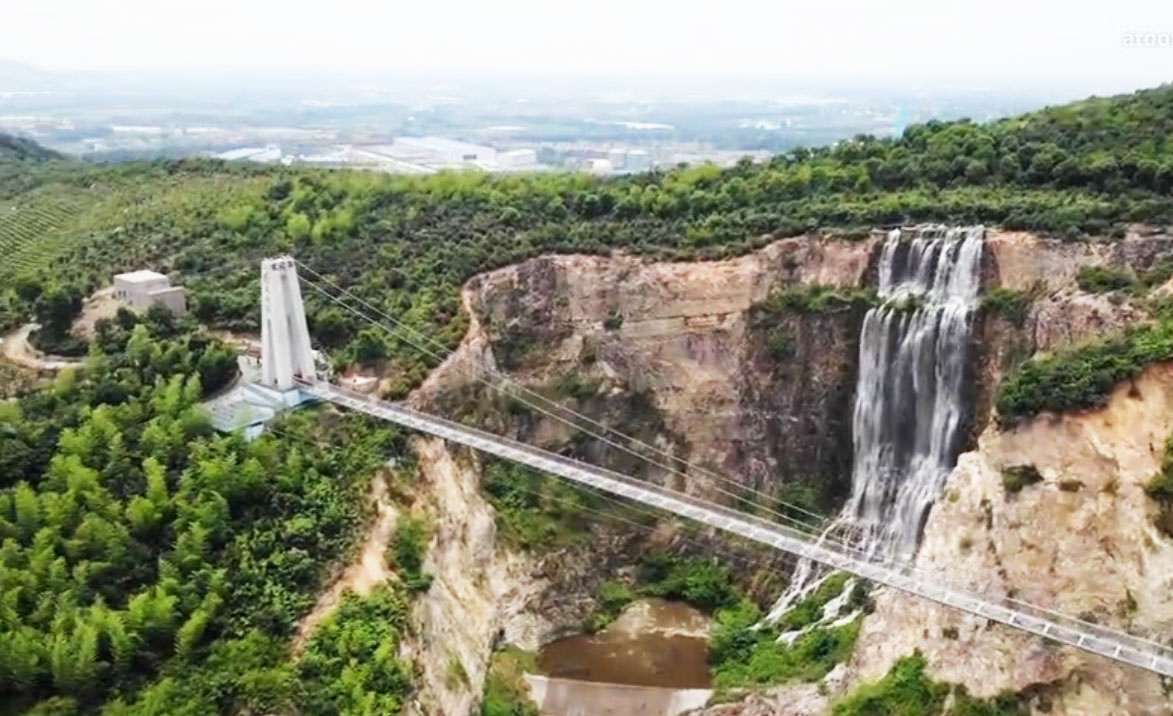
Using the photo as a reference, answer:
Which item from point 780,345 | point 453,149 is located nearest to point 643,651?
point 780,345

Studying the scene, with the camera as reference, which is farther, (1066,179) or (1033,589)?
(1066,179)

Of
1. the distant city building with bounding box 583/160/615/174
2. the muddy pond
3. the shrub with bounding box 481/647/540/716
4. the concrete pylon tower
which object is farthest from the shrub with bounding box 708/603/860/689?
the distant city building with bounding box 583/160/615/174

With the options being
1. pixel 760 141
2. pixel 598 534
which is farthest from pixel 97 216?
pixel 760 141

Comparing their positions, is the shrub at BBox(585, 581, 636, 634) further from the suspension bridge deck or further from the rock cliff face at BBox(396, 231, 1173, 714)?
the suspension bridge deck

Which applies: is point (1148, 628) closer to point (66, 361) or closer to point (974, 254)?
point (974, 254)

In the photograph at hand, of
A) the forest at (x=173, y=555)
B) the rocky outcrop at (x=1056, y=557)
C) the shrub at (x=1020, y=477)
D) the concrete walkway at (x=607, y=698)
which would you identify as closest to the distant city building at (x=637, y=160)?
the concrete walkway at (x=607, y=698)
